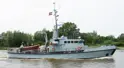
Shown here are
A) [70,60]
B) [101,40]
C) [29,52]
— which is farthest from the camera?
[101,40]

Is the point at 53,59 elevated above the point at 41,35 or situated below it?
→ below

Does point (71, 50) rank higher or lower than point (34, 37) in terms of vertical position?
lower

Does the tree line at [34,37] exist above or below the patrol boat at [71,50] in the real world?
above

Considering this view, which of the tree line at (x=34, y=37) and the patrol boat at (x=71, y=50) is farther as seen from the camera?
the tree line at (x=34, y=37)

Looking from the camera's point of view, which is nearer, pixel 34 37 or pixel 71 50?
pixel 71 50

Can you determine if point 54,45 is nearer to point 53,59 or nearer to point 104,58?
point 53,59

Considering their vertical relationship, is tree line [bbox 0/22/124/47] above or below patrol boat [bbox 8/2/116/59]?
above

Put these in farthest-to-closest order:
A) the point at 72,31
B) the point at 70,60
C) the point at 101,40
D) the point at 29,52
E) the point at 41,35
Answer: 1. the point at 101,40
2. the point at 72,31
3. the point at 41,35
4. the point at 29,52
5. the point at 70,60

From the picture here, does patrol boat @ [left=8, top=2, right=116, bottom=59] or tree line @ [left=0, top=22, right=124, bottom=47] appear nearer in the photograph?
patrol boat @ [left=8, top=2, right=116, bottom=59]

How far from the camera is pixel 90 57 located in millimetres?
53031

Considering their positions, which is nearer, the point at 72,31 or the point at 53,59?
the point at 53,59

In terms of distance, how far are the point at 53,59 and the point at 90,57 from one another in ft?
19.9

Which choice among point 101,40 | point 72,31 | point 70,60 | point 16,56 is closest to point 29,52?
point 16,56

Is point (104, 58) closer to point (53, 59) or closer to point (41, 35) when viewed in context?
point (53, 59)
